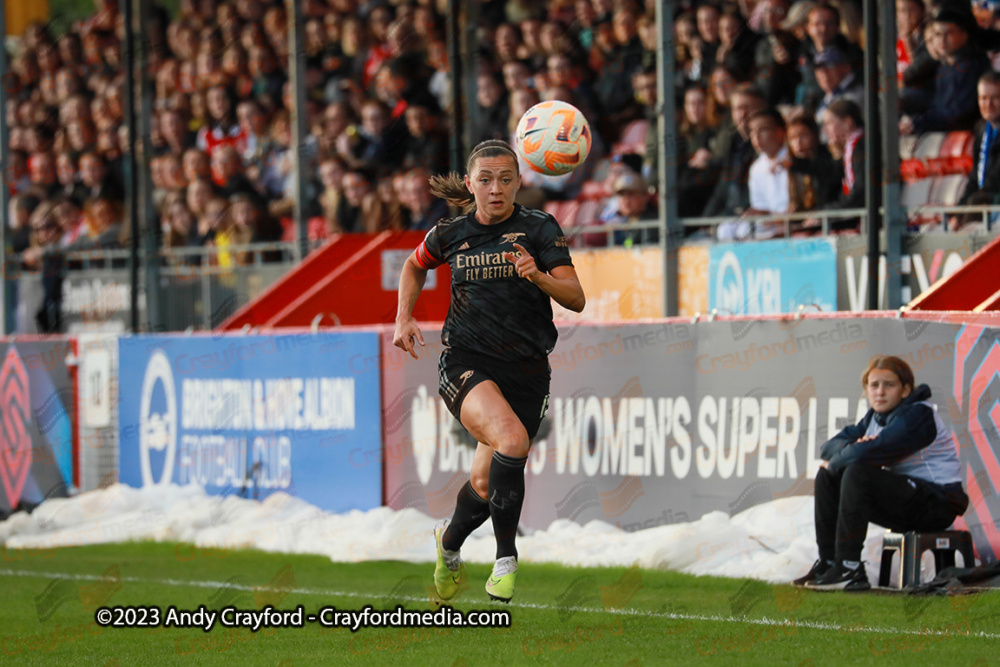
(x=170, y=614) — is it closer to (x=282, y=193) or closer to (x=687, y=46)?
(x=687, y=46)

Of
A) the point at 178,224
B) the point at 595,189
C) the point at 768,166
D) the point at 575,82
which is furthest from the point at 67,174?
the point at 768,166

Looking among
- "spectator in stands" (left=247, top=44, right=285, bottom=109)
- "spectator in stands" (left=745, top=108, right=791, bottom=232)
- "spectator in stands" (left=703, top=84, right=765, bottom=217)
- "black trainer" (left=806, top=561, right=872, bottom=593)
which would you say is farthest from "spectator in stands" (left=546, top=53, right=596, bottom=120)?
"black trainer" (left=806, top=561, right=872, bottom=593)

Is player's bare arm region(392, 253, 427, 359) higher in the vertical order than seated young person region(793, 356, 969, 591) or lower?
higher

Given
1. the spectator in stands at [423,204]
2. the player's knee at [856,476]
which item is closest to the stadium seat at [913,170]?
the player's knee at [856,476]

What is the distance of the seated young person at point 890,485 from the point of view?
795cm

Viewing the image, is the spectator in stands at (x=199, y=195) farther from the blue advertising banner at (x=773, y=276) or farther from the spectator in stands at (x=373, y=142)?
the blue advertising banner at (x=773, y=276)

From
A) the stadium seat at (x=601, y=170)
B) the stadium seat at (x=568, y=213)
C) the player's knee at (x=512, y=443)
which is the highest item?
the stadium seat at (x=601, y=170)

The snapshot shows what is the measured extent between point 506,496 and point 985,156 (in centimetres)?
528

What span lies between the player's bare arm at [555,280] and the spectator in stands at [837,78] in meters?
5.63

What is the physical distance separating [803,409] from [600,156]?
5.83 metres

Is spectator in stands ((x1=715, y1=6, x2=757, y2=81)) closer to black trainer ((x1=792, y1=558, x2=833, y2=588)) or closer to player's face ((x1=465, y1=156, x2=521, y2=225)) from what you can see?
black trainer ((x1=792, y1=558, x2=833, y2=588))

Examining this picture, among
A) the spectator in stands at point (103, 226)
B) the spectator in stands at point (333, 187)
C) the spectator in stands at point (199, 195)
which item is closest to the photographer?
the spectator in stands at point (333, 187)

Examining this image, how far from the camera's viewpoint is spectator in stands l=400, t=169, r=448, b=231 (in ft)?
46.7

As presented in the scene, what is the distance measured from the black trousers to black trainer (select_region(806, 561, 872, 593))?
0.06 metres
